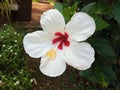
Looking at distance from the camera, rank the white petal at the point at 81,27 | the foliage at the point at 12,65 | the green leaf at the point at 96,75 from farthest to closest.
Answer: the foliage at the point at 12,65 < the green leaf at the point at 96,75 < the white petal at the point at 81,27

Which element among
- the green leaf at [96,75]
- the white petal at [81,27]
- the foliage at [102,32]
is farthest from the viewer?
the green leaf at [96,75]

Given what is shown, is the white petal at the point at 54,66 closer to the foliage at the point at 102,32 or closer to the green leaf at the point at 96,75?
the foliage at the point at 102,32

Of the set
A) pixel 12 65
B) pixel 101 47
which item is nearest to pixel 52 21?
pixel 101 47

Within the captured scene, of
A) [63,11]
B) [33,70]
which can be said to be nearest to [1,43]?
[33,70]

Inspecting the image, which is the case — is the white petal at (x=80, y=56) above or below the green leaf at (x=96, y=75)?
above

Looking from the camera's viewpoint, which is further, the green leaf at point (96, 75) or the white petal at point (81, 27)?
the green leaf at point (96, 75)

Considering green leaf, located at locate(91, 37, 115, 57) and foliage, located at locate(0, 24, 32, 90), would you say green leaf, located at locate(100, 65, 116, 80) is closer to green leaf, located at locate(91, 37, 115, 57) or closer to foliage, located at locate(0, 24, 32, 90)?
green leaf, located at locate(91, 37, 115, 57)

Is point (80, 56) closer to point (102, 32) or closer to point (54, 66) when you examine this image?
point (54, 66)

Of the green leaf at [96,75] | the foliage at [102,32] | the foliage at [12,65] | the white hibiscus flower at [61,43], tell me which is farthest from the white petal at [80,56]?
the foliage at [12,65]

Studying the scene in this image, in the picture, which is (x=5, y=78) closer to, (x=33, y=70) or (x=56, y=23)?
(x=33, y=70)
